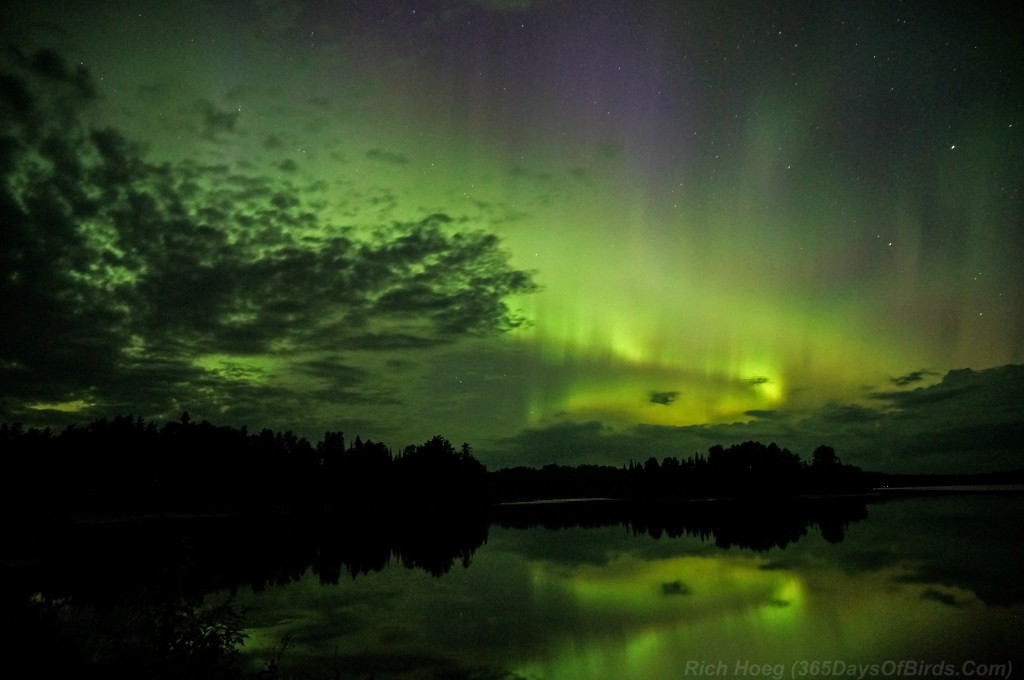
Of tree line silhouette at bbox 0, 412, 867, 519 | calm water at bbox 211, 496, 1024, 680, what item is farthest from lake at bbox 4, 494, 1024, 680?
tree line silhouette at bbox 0, 412, 867, 519

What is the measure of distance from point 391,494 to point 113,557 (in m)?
107

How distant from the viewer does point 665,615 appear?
28.0 metres

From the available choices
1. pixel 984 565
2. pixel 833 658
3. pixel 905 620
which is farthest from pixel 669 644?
pixel 984 565

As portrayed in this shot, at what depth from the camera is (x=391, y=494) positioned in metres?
158

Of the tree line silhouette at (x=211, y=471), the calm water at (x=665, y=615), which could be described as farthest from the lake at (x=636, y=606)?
the tree line silhouette at (x=211, y=471)

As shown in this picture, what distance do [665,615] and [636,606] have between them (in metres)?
2.47

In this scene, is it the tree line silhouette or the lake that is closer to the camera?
the lake

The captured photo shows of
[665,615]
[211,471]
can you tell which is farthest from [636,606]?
[211,471]

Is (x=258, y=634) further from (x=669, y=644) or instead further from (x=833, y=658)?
(x=833, y=658)

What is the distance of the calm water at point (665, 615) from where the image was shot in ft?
67.8

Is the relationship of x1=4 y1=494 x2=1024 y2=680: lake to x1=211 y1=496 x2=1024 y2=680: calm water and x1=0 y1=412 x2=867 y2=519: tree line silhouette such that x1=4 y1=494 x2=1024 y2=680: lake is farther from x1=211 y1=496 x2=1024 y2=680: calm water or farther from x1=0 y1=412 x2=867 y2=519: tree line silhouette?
x1=0 y1=412 x2=867 y2=519: tree line silhouette

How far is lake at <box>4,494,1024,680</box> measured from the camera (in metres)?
20.7

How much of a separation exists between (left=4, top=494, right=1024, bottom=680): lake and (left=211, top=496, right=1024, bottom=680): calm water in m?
0.12

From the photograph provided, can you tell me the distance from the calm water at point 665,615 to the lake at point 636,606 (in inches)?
4.5
